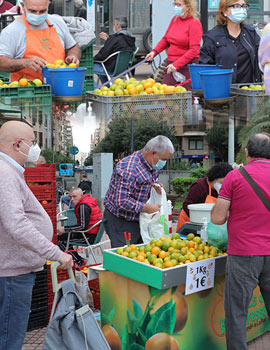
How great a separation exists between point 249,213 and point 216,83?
1842mm

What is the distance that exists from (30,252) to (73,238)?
137 inches

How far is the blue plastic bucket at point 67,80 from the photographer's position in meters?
4.39

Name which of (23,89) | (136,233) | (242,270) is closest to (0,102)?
(23,89)

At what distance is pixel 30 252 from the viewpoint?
2832 millimetres

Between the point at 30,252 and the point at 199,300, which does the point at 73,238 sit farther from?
A: the point at 30,252

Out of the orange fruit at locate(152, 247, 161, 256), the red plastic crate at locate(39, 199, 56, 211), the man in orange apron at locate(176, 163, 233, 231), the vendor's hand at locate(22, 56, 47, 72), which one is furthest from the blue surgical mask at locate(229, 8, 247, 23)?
the orange fruit at locate(152, 247, 161, 256)

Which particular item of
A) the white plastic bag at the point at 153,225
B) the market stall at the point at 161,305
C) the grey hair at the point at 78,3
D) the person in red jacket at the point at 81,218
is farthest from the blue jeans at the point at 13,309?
the grey hair at the point at 78,3

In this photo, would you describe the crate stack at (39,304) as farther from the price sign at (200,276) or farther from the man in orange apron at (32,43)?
the man in orange apron at (32,43)

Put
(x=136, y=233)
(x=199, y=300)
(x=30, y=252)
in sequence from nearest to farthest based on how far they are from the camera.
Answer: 1. (x=30, y=252)
2. (x=199, y=300)
3. (x=136, y=233)

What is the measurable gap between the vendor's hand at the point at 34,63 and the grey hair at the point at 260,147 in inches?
81.7

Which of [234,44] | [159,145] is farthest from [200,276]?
[234,44]

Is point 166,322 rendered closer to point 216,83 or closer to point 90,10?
point 216,83

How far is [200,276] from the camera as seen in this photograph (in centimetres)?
370

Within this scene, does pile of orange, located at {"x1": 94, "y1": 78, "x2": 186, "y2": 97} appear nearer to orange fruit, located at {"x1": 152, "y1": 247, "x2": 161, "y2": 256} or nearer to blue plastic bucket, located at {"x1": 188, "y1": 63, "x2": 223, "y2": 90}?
blue plastic bucket, located at {"x1": 188, "y1": 63, "x2": 223, "y2": 90}
